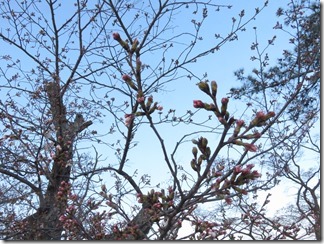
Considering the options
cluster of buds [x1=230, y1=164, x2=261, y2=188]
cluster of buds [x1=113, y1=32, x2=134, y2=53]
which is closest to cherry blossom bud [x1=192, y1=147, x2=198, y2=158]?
cluster of buds [x1=230, y1=164, x2=261, y2=188]

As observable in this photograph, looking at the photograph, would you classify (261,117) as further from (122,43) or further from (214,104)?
(122,43)

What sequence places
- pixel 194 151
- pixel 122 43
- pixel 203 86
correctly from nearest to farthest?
pixel 203 86 < pixel 194 151 < pixel 122 43

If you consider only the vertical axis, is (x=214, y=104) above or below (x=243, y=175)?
above

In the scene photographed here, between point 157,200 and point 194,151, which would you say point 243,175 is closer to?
point 194,151

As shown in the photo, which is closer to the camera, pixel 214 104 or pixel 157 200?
pixel 214 104

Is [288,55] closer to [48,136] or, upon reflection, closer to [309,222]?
[309,222]

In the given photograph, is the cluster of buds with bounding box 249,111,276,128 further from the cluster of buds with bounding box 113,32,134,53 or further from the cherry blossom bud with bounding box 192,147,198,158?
the cluster of buds with bounding box 113,32,134,53

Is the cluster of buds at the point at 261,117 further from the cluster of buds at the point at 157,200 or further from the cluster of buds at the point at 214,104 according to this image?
the cluster of buds at the point at 157,200

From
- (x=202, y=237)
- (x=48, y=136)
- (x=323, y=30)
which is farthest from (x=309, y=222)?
(x=48, y=136)

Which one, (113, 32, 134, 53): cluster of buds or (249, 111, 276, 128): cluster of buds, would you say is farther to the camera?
(113, 32, 134, 53): cluster of buds

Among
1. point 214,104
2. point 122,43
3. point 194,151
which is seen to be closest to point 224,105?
point 214,104

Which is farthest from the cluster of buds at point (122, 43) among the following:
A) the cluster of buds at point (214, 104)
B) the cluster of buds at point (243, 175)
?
the cluster of buds at point (243, 175)

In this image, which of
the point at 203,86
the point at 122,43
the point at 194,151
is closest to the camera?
the point at 203,86

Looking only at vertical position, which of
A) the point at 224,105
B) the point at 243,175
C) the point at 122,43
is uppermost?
the point at 122,43
